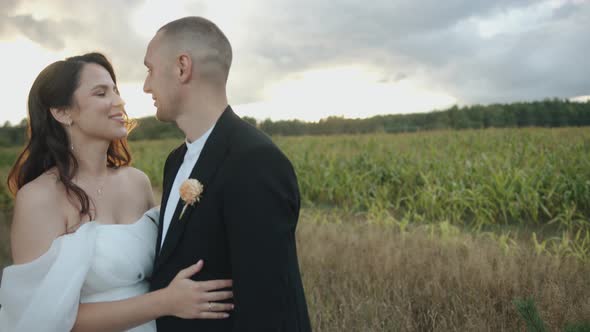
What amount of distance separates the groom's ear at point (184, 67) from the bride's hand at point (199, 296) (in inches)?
26.3

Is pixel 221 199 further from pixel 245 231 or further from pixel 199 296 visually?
pixel 199 296

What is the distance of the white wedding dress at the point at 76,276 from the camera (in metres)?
2.21

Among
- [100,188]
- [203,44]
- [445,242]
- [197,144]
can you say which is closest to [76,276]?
[100,188]

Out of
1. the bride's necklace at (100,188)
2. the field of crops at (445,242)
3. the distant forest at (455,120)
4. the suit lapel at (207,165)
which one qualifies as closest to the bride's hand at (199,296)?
the suit lapel at (207,165)

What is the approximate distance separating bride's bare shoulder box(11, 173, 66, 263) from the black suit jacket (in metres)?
0.68

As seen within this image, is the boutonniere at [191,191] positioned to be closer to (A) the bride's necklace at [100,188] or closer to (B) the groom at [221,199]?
(B) the groom at [221,199]

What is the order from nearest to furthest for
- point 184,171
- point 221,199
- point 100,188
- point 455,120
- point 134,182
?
1. point 221,199
2. point 184,171
3. point 100,188
4. point 134,182
5. point 455,120

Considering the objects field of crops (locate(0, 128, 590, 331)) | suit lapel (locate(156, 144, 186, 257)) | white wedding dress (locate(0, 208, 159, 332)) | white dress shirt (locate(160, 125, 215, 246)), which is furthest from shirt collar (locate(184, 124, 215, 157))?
field of crops (locate(0, 128, 590, 331))

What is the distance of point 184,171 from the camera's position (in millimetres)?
2135

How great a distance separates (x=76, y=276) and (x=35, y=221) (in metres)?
0.32

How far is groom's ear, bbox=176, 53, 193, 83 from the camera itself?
6.35ft

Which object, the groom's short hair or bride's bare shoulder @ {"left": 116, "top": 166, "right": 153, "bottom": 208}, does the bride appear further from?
the groom's short hair

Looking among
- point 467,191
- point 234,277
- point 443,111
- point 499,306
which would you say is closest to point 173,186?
point 234,277

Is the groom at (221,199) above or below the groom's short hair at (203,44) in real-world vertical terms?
below
